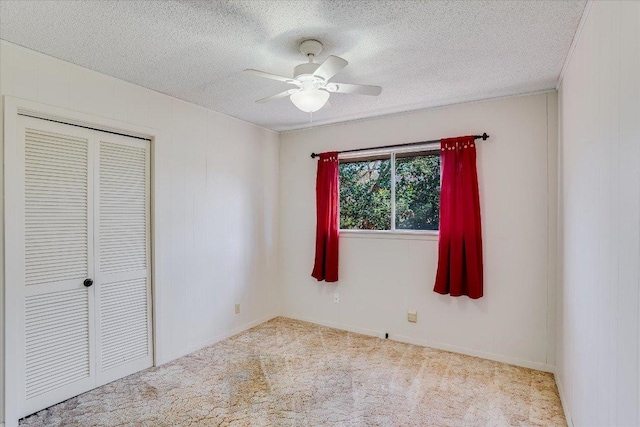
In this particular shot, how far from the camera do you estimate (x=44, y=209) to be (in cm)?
236

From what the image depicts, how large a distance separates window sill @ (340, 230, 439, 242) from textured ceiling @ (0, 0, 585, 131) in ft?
4.53

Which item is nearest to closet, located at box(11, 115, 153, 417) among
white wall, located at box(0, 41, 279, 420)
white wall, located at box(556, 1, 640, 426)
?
white wall, located at box(0, 41, 279, 420)

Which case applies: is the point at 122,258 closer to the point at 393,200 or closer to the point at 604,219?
the point at 393,200

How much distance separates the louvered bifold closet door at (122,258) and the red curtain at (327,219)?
184 cm

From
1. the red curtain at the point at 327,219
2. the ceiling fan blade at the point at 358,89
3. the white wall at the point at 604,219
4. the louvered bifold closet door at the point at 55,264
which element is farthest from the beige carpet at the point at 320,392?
the ceiling fan blade at the point at 358,89

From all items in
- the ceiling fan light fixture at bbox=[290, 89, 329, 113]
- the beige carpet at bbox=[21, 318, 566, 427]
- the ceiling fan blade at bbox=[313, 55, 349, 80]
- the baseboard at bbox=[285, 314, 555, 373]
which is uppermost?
the ceiling fan blade at bbox=[313, 55, 349, 80]

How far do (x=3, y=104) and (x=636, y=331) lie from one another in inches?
133

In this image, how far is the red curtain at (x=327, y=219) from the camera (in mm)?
3940

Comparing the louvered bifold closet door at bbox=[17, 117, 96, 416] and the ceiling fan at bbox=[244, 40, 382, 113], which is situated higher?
the ceiling fan at bbox=[244, 40, 382, 113]

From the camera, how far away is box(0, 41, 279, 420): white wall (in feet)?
7.97

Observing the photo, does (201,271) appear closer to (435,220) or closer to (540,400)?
(435,220)

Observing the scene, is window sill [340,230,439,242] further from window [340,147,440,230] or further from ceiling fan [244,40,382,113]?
ceiling fan [244,40,382,113]

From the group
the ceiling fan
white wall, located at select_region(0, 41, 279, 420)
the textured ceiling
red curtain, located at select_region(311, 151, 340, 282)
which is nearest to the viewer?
the textured ceiling

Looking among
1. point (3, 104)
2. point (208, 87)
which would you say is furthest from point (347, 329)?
point (3, 104)
